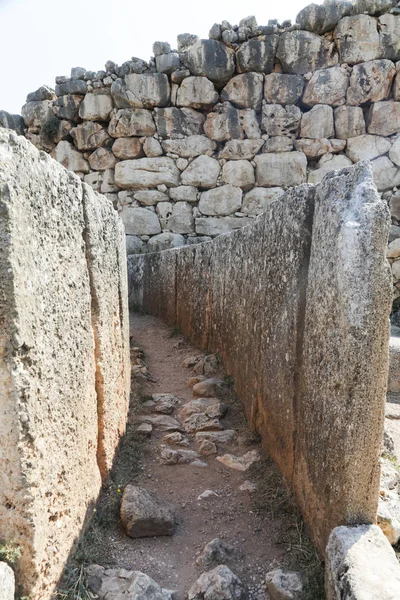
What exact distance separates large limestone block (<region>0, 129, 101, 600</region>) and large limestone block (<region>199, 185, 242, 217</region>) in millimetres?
5631

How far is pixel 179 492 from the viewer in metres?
2.30

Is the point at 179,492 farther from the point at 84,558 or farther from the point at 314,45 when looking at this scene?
the point at 314,45

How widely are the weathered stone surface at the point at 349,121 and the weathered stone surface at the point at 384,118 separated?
152 mm

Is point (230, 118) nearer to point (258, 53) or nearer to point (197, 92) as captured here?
point (197, 92)

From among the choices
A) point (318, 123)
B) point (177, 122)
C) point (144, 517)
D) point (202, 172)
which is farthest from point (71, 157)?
point (144, 517)

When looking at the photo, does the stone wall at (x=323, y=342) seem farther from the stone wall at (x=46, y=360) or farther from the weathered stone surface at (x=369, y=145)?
the weathered stone surface at (x=369, y=145)

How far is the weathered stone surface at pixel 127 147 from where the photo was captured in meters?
7.20

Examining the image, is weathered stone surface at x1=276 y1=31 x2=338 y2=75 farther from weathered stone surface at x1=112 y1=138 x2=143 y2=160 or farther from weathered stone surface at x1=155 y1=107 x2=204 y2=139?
weathered stone surface at x1=112 y1=138 x2=143 y2=160

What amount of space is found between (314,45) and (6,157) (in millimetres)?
6968

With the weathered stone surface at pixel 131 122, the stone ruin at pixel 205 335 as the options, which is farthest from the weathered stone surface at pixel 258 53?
the stone ruin at pixel 205 335

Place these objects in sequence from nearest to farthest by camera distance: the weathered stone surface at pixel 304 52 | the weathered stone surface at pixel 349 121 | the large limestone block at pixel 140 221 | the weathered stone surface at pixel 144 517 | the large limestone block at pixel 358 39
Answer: the weathered stone surface at pixel 144 517 → the large limestone block at pixel 358 39 → the weathered stone surface at pixel 304 52 → the weathered stone surface at pixel 349 121 → the large limestone block at pixel 140 221

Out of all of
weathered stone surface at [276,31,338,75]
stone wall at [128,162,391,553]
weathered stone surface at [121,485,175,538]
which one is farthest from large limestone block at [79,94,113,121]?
weathered stone surface at [121,485,175,538]

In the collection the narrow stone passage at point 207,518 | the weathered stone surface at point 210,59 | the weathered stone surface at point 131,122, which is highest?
the weathered stone surface at point 210,59

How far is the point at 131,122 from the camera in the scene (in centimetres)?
710
